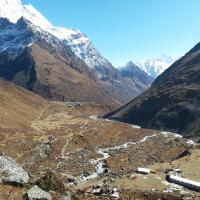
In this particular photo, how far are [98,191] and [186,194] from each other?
41.5 feet

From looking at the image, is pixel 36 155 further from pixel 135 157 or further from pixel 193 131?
pixel 193 131

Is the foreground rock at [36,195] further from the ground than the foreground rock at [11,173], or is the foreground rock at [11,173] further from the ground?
the foreground rock at [11,173]

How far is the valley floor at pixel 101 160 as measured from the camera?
209 feet

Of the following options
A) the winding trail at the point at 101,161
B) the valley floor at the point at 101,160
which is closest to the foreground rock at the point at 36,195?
the valley floor at the point at 101,160

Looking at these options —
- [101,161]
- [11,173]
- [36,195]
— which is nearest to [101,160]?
[101,161]

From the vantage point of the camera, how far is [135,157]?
107938mm

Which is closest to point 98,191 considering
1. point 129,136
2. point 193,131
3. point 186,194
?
point 186,194

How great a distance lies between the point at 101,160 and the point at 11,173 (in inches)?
2568

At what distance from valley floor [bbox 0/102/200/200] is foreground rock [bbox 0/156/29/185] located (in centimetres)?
81

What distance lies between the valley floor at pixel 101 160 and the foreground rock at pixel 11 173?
0.81m

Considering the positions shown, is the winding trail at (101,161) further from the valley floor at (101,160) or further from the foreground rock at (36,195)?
the foreground rock at (36,195)

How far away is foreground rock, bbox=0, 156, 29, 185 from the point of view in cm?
4088

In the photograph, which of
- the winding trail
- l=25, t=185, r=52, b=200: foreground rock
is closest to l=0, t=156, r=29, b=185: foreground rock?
l=25, t=185, r=52, b=200: foreground rock

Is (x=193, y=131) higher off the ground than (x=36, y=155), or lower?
higher
